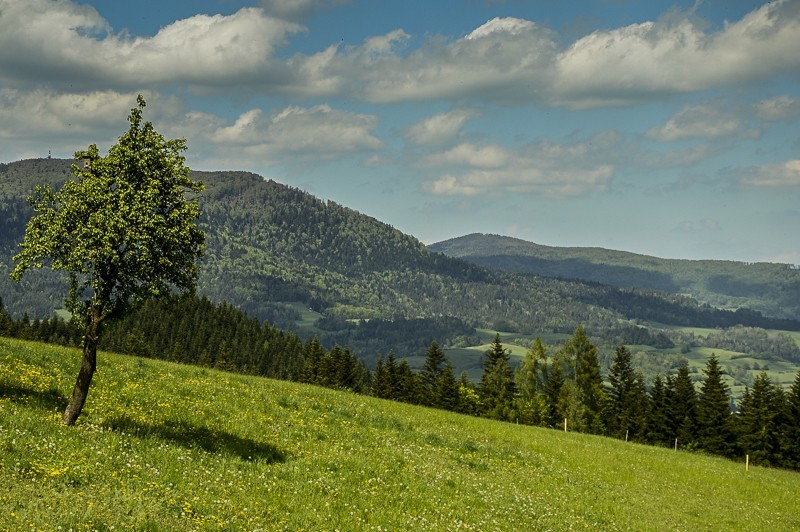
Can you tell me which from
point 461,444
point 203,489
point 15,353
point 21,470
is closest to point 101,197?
point 21,470

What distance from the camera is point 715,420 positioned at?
8962 centimetres

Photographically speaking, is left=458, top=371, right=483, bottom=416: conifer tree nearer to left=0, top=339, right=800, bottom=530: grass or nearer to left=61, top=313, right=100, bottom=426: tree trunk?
left=0, top=339, right=800, bottom=530: grass

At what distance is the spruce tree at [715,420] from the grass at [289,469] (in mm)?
52832

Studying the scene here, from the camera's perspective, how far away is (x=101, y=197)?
1856 centimetres

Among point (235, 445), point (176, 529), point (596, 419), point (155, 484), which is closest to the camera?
point (176, 529)

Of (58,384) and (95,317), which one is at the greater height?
(95,317)

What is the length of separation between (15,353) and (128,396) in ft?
23.6

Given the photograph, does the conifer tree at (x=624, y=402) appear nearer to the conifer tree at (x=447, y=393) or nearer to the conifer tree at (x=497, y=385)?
the conifer tree at (x=497, y=385)

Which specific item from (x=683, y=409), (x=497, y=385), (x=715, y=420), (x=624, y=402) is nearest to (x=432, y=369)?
(x=497, y=385)

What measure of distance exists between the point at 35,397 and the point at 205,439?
6.68m

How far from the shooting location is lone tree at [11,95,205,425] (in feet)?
60.3

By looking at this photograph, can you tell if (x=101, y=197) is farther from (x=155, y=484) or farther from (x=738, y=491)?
(x=738, y=491)

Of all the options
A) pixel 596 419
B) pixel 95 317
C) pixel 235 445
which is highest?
pixel 95 317

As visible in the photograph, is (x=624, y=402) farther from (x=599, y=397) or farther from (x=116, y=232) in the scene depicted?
(x=116, y=232)
